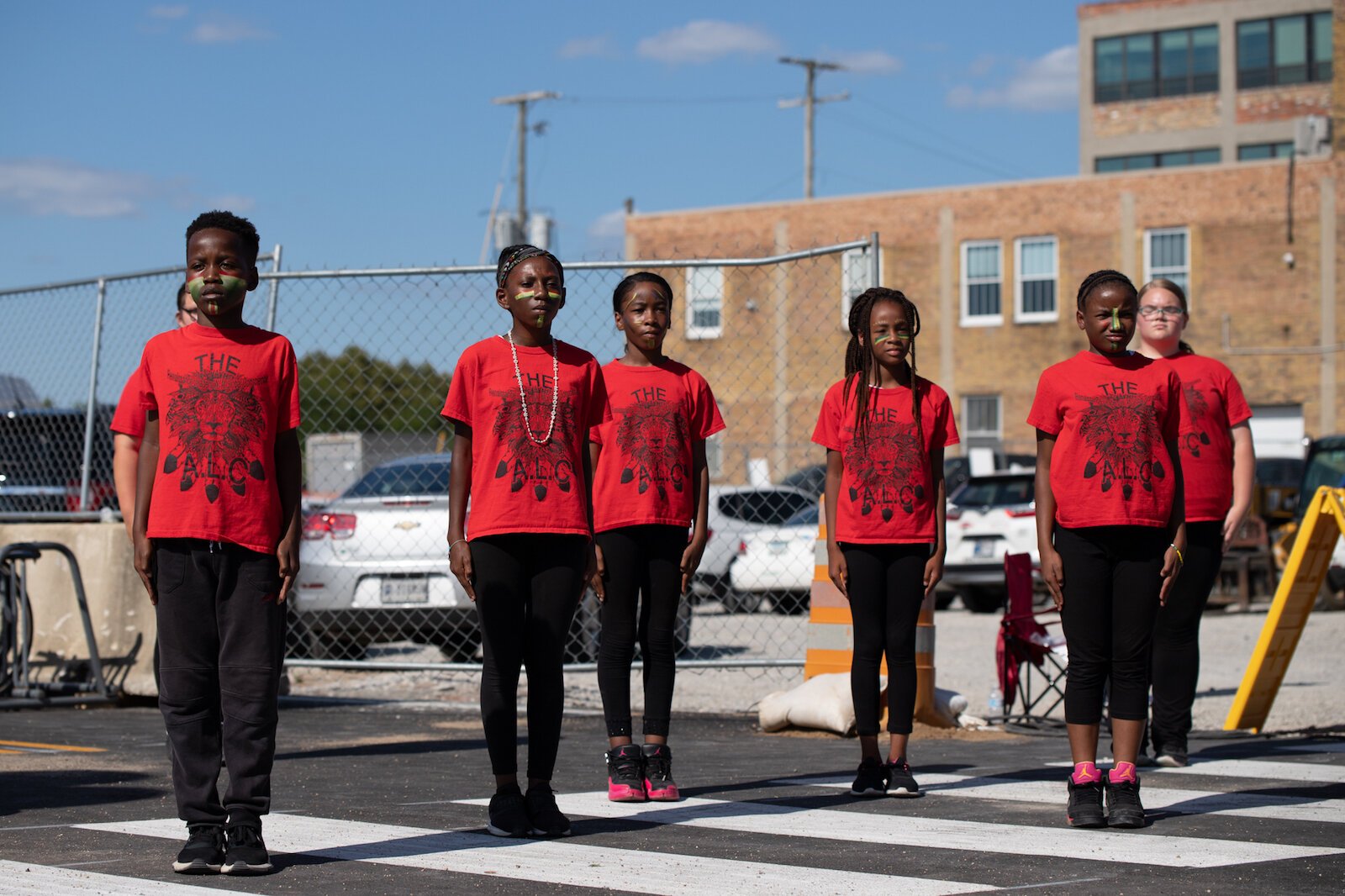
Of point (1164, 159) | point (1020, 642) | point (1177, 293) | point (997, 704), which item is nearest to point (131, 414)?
point (1177, 293)

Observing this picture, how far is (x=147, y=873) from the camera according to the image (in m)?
4.98

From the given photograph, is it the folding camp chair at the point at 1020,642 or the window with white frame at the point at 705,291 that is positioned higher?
the window with white frame at the point at 705,291

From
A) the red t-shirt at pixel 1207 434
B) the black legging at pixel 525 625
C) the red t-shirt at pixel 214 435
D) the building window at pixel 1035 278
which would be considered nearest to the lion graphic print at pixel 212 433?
the red t-shirt at pixel 214 435

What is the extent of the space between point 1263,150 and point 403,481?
47.5 meters

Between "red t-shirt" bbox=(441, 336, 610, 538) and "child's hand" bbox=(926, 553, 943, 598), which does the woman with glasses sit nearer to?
"child's hand" bbox=(926, 553, 943, 598)

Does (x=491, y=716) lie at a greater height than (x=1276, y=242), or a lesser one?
lesser

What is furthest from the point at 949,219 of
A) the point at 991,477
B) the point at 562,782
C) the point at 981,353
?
the point at 562,782

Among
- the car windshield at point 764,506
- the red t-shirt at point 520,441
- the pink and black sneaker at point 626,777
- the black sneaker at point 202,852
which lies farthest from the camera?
the car windshield at point 764,506

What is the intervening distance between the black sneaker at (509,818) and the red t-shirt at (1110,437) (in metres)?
2.04

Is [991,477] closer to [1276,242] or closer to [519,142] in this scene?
[1276,242]

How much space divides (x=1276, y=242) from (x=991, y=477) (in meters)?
19.8

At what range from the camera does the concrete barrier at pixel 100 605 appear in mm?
11008

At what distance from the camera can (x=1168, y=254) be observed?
3959 cm

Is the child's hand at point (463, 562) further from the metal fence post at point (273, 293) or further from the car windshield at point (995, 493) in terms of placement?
the car windshield at point (995, 493)
